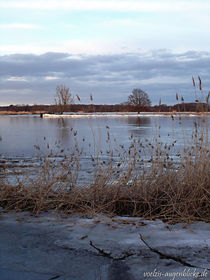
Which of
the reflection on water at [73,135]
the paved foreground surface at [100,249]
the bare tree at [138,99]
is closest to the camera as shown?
the paved foreground surface at [100,249]

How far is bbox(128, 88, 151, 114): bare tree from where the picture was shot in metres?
65.1

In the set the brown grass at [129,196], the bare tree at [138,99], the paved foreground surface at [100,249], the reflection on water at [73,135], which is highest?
the bare tree at [138,99]

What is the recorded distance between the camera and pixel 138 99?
66125 millimetres

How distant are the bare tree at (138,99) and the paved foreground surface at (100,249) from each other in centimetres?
6210

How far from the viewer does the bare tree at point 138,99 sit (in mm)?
65125

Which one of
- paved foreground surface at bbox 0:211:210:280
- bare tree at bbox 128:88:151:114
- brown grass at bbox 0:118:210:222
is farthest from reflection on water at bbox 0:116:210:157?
bare tree at bbox 128:88:151:114

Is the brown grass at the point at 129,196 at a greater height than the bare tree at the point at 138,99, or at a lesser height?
lesser

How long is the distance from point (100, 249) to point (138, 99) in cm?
6482

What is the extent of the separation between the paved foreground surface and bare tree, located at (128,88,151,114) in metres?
62.1

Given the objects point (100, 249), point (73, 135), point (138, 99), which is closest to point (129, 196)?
point (100, 249)

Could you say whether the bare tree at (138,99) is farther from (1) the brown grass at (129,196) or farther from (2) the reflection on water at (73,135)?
(1) the brown grass at (129,196)

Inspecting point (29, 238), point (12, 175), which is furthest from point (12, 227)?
point (12, 175)

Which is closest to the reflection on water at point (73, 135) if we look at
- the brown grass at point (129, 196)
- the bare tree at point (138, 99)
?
the brown grass at point (129, 196)

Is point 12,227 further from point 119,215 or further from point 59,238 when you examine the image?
point 119,215
